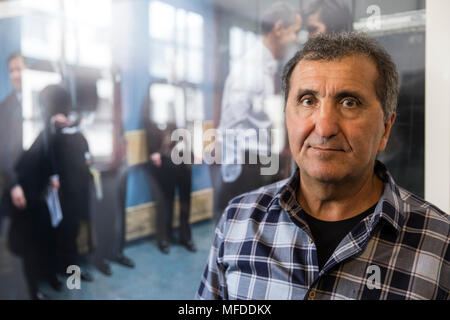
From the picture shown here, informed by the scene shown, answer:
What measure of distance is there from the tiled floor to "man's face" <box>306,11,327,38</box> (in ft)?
2.64

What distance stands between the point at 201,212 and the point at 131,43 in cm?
75

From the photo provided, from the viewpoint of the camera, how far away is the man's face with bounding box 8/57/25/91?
180 centimetres

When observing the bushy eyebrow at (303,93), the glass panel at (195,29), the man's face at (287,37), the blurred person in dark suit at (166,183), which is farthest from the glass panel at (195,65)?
the bushy eyebrow at (303,93)

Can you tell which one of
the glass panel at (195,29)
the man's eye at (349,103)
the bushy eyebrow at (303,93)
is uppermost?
the glass panel at (195,29)

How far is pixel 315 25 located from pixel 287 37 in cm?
10

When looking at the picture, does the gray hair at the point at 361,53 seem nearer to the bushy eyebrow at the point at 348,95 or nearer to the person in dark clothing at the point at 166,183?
the bushy eyebrow at the point at 348,95

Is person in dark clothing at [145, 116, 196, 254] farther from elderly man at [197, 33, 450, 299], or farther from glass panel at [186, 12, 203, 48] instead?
elderly man at [197, 33, 450, 299]

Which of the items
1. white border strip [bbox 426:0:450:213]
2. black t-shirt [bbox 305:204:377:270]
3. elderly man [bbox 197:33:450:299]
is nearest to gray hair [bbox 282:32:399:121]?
elderly man [bbox 197:33:450:299]

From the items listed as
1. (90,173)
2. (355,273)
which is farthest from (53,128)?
(355,273)

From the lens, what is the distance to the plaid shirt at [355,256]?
90 cm

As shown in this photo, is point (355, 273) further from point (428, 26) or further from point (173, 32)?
point (173, 32)

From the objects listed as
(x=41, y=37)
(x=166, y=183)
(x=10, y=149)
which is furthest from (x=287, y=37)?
(x=10, y=149)

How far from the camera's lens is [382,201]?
938 mm

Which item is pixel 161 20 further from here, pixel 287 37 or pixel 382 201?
pixel 382 201
